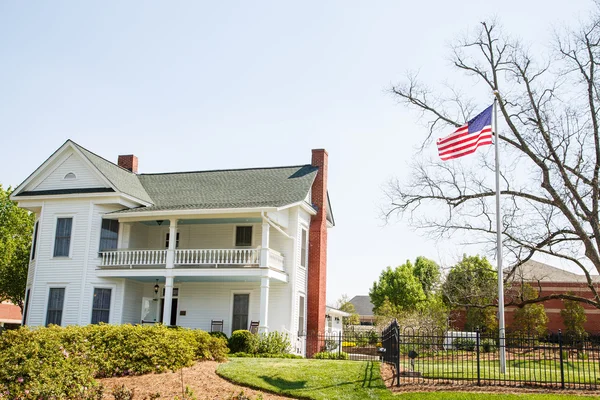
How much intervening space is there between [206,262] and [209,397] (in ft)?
41.1

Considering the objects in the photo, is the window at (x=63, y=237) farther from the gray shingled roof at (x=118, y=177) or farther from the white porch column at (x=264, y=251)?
the white porch column at (x=264, y=251)

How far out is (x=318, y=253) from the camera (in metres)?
27.5

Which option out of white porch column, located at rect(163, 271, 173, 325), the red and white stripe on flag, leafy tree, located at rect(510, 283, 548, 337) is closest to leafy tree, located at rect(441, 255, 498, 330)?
the red and white stripe on flag

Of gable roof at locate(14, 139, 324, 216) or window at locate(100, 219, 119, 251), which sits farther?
window at locate(100, 219, 119, 251)

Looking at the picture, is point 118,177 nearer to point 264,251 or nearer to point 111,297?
point 111,297

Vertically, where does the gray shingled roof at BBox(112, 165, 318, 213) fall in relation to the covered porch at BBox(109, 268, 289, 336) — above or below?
above

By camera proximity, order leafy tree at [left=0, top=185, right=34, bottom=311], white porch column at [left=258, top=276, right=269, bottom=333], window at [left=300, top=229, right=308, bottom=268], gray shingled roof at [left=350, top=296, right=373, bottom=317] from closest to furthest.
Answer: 1. white porch column at [left=258, top=276, right=269, bottom=333]
2. window at [left=300, top=229, right=308, bottom=268]
3. leafy tree at [left=0, top=185, right=34, bottom=311]
4. gray shingled roof at [left=350, top=296, right=373, bottom=317]

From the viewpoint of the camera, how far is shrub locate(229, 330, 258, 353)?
862 inches

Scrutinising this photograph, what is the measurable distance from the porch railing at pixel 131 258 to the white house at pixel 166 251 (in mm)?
44

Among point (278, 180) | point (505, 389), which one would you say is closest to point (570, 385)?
point (505, 389)

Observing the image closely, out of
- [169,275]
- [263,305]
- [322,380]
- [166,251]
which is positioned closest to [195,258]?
[166,251]

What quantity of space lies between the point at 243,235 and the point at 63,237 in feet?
25.1

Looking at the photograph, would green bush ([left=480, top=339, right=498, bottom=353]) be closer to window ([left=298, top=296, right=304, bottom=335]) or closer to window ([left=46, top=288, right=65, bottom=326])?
window ([left=298, top=296, right=304, bottom=335])

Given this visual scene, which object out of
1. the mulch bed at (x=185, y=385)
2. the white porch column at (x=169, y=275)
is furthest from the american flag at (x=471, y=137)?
the white porch column at (x=169, y=275)
